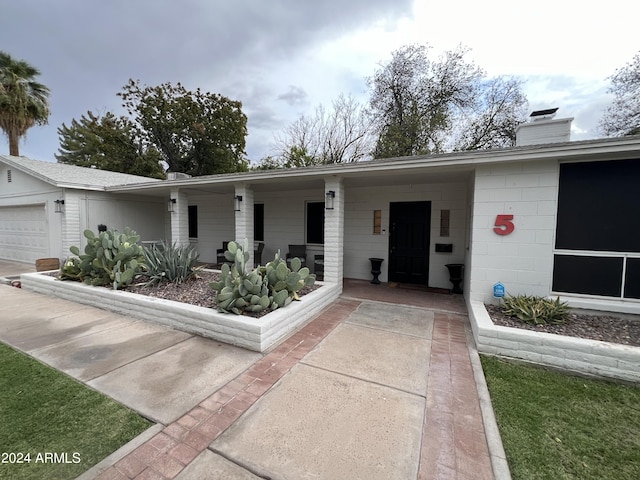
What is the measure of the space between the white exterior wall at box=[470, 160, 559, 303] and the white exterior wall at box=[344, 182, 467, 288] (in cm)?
211

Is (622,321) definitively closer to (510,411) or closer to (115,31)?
(510,411)

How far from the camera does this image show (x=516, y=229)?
170 inches

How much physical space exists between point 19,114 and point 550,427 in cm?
2097

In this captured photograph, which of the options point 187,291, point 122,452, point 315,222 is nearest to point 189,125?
point 315,222

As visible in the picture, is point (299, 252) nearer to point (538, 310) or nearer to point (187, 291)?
point (187, 291)

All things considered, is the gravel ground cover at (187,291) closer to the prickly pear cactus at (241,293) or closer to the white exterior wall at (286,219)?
the prickly pear cactus at (241,293)

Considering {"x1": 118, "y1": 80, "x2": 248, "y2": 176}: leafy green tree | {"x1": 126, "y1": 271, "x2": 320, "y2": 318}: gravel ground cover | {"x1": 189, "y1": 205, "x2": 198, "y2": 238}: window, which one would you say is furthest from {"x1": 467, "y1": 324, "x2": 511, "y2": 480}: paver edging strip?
{"x1": 118, "y1": 80, "x2": 248, "y2": 176}: leafy green tree

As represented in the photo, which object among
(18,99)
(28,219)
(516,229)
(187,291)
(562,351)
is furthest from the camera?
(18,99)

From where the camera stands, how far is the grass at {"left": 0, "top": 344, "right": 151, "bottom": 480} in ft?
6.00

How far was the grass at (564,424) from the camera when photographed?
1867mm

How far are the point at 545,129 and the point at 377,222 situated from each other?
3.84 m

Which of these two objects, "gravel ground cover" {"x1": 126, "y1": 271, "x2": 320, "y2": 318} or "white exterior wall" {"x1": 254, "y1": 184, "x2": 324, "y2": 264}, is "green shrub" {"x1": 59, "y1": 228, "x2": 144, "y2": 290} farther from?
"white exterior wall" {"x1": 254, "y1": 184, "x2": 324, "y2": 264}

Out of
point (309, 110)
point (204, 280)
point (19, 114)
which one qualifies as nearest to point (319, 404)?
point (204, 280)

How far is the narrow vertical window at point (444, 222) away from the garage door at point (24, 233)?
38.8ft
